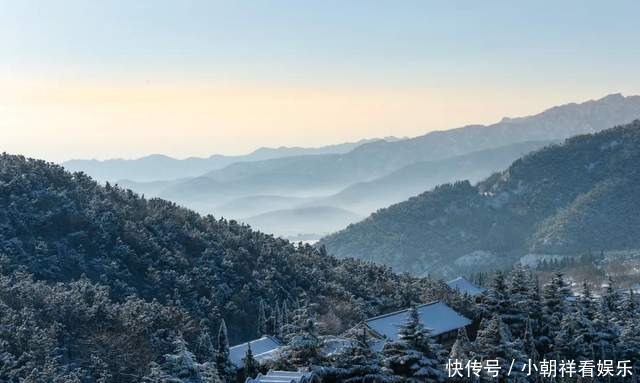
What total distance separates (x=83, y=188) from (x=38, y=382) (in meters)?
53.8

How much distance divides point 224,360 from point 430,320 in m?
20.5

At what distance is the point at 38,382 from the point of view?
3447 centimetres

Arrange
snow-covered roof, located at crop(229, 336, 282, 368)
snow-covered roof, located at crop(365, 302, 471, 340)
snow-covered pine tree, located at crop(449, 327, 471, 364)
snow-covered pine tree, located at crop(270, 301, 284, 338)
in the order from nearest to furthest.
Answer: snow-covered pine tree, located at crop(449, 327, 471, 364), snow-covered roof, located at crop(229, 336, 282, 368), snow-covered roof, located at crop(365, 302, 471, 340), snow-covered pine tree, located at crop(270, 301, 284, 338)

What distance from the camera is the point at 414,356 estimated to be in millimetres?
32938

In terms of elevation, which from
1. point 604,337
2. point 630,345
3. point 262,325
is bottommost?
point 630,345

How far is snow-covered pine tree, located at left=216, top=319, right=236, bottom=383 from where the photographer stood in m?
40.1

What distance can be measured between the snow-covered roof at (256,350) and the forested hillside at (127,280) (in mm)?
2244

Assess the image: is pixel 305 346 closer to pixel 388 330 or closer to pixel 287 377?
pixel 287 377

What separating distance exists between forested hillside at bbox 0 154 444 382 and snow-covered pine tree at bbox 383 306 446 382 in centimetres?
1422

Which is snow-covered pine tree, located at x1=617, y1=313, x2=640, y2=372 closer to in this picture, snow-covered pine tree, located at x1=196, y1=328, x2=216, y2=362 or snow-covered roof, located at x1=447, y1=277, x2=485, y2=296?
snow-covered pine tree, located at x1=196, y1=328, x2=216, y2=362

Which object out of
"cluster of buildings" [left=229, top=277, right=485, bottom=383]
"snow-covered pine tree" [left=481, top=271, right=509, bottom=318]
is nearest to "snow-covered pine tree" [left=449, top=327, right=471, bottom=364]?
"cluster of buildings" [left=229, top=277, right=485, bottom=383]

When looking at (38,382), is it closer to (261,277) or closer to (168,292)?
(168,292)

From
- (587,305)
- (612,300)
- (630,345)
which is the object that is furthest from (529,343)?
(612,300)

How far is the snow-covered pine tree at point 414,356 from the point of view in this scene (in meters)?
33.0
